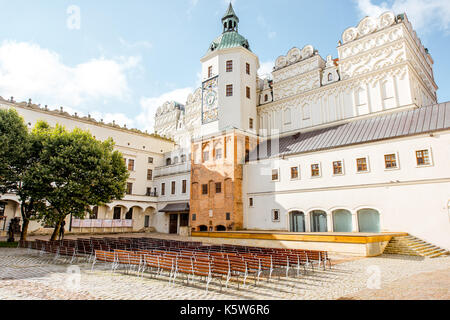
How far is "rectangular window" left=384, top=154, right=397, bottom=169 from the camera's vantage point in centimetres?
2102

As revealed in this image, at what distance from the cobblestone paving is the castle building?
914 centimetres

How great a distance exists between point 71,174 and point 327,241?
17239mm

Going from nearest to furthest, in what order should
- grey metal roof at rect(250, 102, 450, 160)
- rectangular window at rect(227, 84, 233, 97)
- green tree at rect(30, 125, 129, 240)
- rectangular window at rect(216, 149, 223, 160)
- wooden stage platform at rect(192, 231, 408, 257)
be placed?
wooden stage platform at rect(192, 231, 408, 257)
green tree at rect(30, 125, 129, 240)
grey metal roof at rect(250, 102, 450, 160)
rectangular window at rect(216, 149, 223, 160)
rectangular window at rect(227, 84, 233, 97)

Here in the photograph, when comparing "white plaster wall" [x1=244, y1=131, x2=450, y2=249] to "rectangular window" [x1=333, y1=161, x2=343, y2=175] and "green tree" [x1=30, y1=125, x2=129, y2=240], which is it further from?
"green tree" [x1=30, y1=125, x2=129, y2=240]

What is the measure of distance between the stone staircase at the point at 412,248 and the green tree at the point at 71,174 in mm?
18609

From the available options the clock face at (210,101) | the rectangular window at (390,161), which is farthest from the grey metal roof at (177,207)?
the rectangular window at (390,161)

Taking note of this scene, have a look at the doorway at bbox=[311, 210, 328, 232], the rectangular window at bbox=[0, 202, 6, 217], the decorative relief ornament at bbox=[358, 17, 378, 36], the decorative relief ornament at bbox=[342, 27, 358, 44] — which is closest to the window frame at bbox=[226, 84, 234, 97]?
the decorative relief ornament at bbox=[342, 27, 358, 44]

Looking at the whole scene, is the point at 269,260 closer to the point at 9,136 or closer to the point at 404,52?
the point at 9,136

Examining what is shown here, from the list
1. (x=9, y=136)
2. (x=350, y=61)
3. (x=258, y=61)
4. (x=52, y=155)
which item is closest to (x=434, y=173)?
(x=350, y=61)

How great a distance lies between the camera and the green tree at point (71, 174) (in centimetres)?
2019

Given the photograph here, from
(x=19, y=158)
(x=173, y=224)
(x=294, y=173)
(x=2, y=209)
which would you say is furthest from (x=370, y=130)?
(x=2, y=209)

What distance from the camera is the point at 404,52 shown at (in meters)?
24.6

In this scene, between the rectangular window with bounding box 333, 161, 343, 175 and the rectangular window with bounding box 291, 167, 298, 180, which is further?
the rectangular window with bounding box 291, 167, 298, 180

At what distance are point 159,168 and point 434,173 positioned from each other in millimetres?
31438
